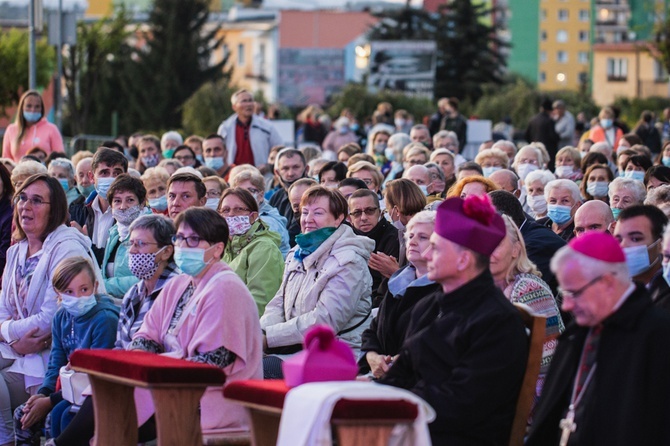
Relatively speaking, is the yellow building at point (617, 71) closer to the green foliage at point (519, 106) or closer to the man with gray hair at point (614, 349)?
the green foliage at point (519, 106)

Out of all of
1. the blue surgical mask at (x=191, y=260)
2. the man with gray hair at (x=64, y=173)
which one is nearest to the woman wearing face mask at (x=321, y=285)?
the blue surgical mask at (x=191, y=260)

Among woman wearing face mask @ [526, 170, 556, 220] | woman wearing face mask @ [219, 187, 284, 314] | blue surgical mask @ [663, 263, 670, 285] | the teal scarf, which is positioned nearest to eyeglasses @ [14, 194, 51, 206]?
woman wearing face mask @ [219, 187, 284, 314]

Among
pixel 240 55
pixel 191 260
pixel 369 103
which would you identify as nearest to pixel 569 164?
pixel 191 260

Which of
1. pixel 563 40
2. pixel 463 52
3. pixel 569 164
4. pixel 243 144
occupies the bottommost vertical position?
pixel 569 164

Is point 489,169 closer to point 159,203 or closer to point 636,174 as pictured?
point 636,174

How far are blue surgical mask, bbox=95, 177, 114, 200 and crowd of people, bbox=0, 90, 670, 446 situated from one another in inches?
0.6

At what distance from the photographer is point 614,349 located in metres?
6.24

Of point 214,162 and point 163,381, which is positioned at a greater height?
point 214,162

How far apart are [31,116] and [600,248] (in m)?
12.6

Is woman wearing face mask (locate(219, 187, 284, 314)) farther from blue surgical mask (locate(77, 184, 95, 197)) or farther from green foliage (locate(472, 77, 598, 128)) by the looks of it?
green foliage (locate(472, 77, 598, 128))

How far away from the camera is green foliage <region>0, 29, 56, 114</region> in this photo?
47.3m

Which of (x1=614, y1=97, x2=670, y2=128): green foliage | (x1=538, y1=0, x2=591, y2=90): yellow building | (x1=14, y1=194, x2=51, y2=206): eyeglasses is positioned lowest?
(x1=14, y1=194, x2=51, y2=206): eyeglasses

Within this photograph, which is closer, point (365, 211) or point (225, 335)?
point (225, 335)

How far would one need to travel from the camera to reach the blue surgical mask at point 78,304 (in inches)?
363
